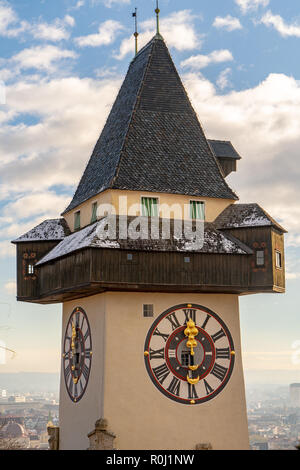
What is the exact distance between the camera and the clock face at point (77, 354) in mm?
27078

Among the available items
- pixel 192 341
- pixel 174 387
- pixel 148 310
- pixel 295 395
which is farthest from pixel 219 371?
pixel 295 395

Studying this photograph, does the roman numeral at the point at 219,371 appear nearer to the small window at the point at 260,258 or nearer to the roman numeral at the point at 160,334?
the roman numeral at the point at 160,334

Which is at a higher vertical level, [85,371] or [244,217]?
[244,217]

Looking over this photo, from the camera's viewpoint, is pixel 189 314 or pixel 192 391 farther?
pixel 189 314

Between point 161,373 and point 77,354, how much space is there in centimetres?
362

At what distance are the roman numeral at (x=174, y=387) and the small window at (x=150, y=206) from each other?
5238 millimetres

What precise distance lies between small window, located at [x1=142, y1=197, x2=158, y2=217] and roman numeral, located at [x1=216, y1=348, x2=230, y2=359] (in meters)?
4.73

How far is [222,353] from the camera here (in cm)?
2664

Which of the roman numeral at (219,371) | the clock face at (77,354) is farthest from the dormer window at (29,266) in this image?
the roman numeral at (219,371)

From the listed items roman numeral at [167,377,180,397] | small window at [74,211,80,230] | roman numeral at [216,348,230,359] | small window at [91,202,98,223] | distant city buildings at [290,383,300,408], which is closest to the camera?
roman numeral at [167,377,180,397]

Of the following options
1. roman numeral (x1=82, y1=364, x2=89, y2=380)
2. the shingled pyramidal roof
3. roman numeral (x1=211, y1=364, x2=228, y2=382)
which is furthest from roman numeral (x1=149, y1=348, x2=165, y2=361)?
the shingled pyramidal roof

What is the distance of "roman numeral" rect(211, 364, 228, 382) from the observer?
26.4 meters

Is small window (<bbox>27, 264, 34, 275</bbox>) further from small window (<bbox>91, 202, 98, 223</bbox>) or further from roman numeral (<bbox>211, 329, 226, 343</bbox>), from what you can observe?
roman numeral (<bbox>211, 329, 226, 343</bbox>)

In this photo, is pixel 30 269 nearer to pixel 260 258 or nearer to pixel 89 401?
pixel 89 401
